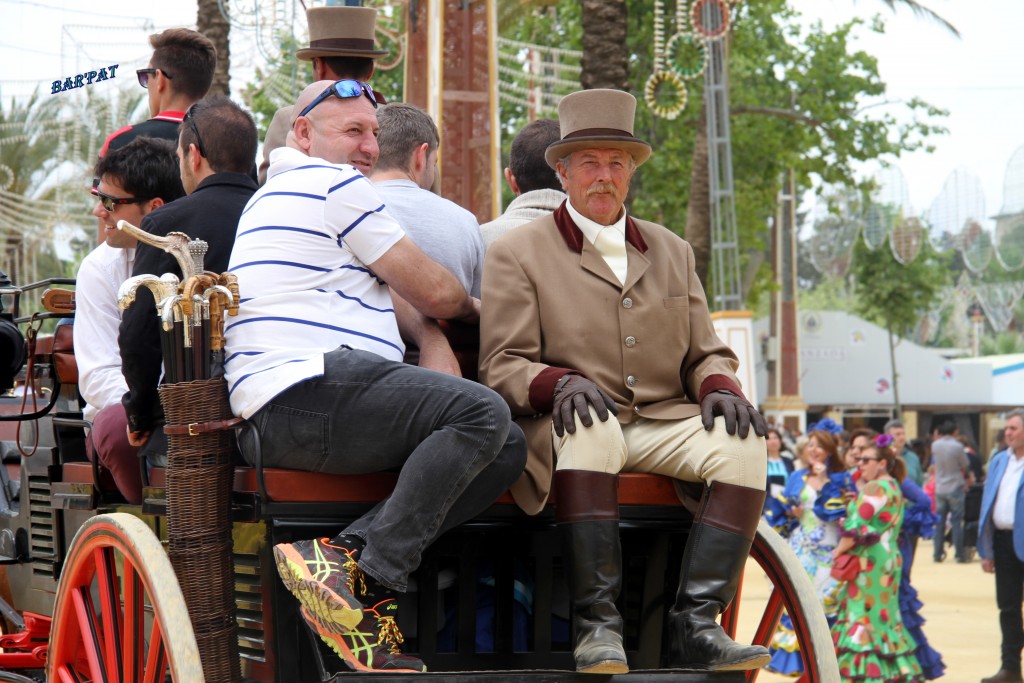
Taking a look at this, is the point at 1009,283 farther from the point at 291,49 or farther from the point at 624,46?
the point at 291,49

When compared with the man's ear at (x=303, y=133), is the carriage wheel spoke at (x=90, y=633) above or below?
below

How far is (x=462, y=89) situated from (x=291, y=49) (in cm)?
310

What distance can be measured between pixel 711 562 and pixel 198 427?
139 centimetres

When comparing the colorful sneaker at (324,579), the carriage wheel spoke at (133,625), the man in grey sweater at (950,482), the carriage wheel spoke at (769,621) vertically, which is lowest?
the man in grey sweater at (950,482)

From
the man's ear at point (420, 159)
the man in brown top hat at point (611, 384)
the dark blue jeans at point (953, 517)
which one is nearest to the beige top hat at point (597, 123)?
the man in brown top hat at point (611, 384)

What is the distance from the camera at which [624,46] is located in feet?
44.2

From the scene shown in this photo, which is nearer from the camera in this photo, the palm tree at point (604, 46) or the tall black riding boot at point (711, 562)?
the tall black riding boot at point (711, 562)

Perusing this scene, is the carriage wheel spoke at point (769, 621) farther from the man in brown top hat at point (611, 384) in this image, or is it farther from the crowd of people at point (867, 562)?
the crowd of people at point (867, 562)

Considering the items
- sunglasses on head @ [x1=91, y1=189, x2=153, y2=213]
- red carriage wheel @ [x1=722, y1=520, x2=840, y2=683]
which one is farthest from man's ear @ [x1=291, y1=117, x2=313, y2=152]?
red carriage wheel @ [x1=722, y1=520, x2=840, y2=683]

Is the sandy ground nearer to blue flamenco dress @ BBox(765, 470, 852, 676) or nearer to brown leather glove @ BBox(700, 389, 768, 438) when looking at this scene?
blue flamenco dress @ BBox(765, 470, 852, 676)

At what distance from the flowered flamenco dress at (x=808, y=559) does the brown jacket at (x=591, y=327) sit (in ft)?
18.3

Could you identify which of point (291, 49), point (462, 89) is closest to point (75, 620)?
point (462, 89)

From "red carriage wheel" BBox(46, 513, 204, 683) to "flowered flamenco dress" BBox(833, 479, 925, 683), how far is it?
20.4 feet

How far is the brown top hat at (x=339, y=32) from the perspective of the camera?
539cm
